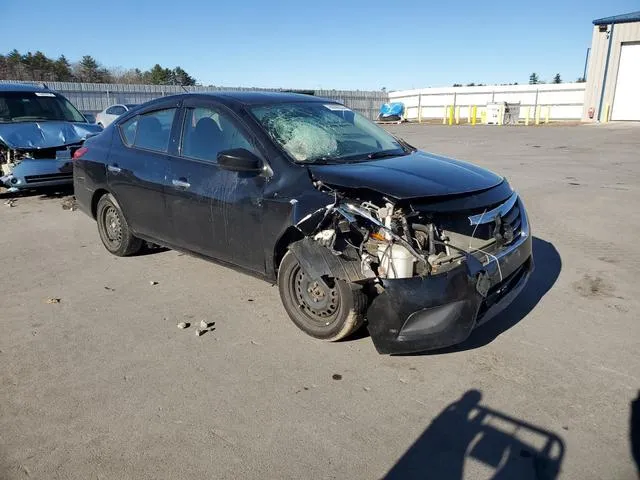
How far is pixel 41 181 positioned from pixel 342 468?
820 cm

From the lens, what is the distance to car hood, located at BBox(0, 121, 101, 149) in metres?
8.61

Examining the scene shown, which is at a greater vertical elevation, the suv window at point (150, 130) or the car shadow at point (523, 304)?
the suv window at point (150, 130)

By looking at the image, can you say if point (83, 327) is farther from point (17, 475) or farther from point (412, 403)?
point (412, 403)

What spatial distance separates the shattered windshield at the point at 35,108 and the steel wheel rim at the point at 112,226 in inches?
202

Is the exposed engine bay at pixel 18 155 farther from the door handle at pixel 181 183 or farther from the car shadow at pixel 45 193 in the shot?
the door handle at pixel 181 183

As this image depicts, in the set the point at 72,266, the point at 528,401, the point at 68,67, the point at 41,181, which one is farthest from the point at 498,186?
the point at 68,67

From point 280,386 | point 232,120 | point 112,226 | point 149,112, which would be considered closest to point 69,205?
point 112,226

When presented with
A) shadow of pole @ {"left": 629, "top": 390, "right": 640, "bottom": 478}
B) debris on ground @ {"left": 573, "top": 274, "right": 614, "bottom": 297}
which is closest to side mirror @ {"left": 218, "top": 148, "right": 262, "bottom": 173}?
shadow of pole @ {"left": 629, "top": 390, "right": 640, "bottom": 478}

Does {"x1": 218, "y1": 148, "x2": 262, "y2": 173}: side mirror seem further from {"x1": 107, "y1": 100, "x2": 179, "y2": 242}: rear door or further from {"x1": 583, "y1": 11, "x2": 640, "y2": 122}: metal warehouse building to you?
{"x1": 583, "y1": 11, "x2": 640, "y2": 122}: metal warehouse building

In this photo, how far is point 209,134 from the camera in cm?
443

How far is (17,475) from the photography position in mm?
2463

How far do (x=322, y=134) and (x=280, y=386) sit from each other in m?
2.19

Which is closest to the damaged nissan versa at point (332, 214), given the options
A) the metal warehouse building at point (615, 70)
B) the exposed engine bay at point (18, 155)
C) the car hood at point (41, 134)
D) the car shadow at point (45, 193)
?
the exposed engine bay at point (18, 155)

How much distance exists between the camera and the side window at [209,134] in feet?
13.8
